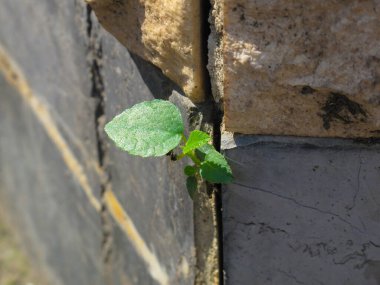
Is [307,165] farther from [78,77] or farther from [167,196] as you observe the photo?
[78,77]

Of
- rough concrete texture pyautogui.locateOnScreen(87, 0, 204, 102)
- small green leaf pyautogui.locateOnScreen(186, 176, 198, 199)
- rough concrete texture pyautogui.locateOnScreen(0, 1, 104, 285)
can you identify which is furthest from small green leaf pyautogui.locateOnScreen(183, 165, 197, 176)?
rough concrete texture pyautogui.locateOnScreen(0, 1, 104, 285)

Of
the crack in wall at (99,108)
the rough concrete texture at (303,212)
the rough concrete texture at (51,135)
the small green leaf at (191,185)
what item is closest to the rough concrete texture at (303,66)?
the rough concrete texture at (303,212)

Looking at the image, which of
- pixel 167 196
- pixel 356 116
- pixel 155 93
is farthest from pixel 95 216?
pixel 356 116

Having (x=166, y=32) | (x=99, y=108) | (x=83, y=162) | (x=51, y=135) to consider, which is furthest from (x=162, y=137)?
(x=51, y=135)

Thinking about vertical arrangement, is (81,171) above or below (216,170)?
below

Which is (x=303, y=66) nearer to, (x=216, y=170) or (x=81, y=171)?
(x=216, y=170)

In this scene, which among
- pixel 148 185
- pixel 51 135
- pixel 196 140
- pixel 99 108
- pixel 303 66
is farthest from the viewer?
pixel 51 135
